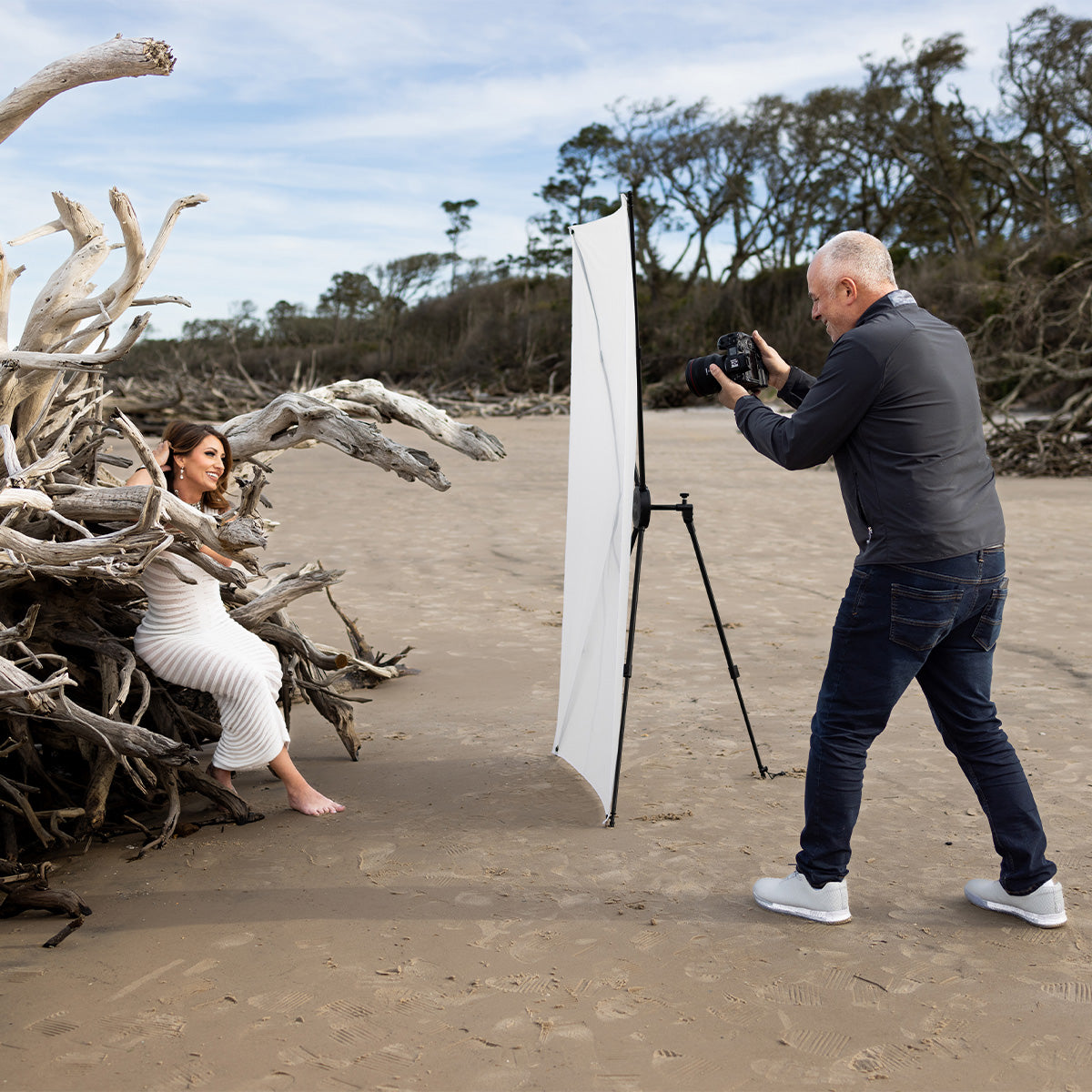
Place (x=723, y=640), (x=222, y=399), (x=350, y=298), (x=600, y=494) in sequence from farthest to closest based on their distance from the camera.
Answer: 1. (x=350, y=298)
2. (x=222, y=399)
3. (x=723, y=640)
4. (x=600, y=494)

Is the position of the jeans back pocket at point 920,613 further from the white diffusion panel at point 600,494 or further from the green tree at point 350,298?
the green tree at point 350,298

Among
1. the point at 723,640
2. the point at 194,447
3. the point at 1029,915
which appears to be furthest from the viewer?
the point at 723,640

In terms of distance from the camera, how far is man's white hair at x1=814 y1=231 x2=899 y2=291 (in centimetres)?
305

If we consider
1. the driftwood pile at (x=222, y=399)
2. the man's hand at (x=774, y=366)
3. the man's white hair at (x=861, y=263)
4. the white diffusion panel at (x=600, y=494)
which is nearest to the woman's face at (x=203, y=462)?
the white diffusion panel at (x=600, y=494)

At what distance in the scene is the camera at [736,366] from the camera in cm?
342

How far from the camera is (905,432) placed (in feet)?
9.53

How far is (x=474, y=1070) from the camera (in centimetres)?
246

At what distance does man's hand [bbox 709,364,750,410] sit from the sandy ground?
1507 millimetres

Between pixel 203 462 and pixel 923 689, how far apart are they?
8.56 feet

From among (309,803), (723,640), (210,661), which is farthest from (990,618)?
(210,661)

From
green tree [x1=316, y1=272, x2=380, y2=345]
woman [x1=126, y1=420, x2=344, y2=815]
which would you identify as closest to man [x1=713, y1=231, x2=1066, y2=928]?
woman [x1=126, y1=420, x2=344, y2=815]

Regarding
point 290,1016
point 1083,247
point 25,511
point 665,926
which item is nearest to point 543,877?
point 665,926

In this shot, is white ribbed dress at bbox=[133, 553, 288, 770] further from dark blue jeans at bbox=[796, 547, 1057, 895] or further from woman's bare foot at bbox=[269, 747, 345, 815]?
dark blue jeans at bbox=[796, 547, 1057, 895]

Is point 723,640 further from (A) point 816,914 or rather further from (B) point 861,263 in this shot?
(B) point 861,263
